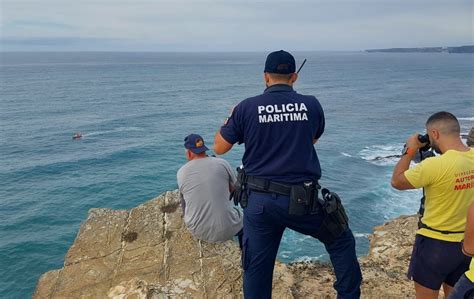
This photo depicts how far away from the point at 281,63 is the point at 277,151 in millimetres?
932

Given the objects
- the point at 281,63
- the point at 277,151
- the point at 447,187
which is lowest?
the point at 447,187

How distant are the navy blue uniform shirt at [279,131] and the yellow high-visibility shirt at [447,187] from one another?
1.16 m

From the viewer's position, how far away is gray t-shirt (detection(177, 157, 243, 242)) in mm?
6742

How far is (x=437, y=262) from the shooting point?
4.72 m

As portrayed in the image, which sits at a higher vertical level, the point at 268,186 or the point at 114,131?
the point at 268,186

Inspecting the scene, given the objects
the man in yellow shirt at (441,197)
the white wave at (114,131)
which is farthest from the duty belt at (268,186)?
the white wave at (114,131)

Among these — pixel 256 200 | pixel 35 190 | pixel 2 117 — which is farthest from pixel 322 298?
pixel 2 117

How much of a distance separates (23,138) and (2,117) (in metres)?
14.8

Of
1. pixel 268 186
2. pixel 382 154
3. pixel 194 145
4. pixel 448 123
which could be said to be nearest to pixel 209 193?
pixel 194 145

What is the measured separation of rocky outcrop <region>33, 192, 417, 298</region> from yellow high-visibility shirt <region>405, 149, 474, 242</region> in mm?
2517

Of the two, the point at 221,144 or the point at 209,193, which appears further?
the point at 209,193

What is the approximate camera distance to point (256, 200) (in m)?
4.43

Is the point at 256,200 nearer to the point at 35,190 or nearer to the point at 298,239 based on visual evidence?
the point at 298,239

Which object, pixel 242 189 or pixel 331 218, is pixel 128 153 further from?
pixel 331 218
